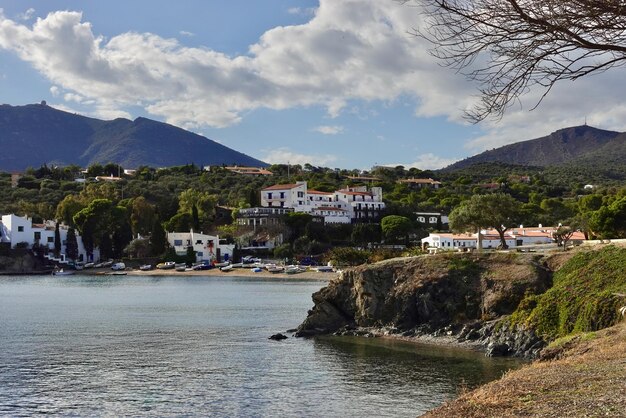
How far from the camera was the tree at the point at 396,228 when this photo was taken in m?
124

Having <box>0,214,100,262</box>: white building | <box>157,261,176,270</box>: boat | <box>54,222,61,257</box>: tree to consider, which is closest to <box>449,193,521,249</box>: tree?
<box>157,261,176,270</box>: boat

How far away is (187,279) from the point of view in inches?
4301

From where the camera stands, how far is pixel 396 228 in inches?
4889

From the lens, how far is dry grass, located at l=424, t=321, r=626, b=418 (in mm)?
12805

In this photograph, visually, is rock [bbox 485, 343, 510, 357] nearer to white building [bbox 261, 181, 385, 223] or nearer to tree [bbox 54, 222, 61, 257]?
white building [bbox 261, 181, 385, 223]

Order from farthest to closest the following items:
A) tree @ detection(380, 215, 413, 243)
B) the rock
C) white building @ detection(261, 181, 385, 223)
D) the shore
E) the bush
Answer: white building @ detection(261, 181, 385, 223), tree @ detection(380, 215, 413, 243), the bush, the shore, the rock

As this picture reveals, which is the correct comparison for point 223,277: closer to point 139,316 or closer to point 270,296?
point 270,296

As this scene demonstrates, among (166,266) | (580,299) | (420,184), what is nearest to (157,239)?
(166,266)

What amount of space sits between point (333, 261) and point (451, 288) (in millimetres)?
69155

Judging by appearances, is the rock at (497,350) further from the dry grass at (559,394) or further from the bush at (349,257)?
the bush at (349,257)

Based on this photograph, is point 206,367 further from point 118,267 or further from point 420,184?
point 420,184

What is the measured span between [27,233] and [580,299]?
110021 millimetres

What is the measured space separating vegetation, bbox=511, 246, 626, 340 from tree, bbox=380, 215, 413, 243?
7878 centimetres

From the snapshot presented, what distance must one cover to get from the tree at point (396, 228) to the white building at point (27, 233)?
57.5m
